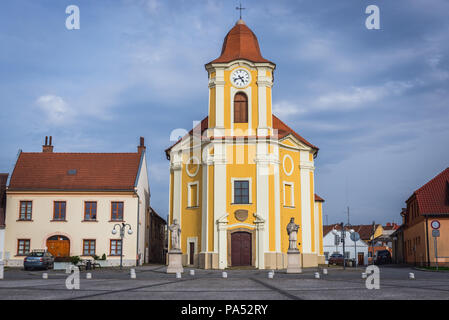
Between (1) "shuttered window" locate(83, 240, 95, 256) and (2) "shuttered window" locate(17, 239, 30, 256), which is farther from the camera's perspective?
(1) "shuttered window" locate(83, 240, 95, 256)

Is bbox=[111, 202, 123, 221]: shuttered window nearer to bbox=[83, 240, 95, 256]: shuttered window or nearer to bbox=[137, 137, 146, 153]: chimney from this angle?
bbox=[83, 240, 95, 256]: shuttered window

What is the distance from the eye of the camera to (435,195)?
45031 mm

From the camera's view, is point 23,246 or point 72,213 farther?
point 72,213

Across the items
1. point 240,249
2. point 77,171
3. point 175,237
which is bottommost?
point 240,249

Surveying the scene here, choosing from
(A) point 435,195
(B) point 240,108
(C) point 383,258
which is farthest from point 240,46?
(C) point 383,258

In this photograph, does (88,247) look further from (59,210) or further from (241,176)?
(241,176)

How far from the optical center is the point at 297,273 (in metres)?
30.0

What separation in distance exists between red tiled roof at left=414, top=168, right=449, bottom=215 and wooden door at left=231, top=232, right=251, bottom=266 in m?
16.6

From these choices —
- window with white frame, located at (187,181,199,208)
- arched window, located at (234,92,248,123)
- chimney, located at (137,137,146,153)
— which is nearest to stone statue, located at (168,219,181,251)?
window with white frame, located at (187,181,199,208)

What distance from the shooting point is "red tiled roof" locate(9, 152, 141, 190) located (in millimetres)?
44469

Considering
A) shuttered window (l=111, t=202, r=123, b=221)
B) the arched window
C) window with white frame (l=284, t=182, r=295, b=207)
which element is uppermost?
the arched window

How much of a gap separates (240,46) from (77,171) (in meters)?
18.5

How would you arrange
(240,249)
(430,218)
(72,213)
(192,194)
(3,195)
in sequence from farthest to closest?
(3,195) < (72,213) < (430,218) < (192,194) < (240,249)
